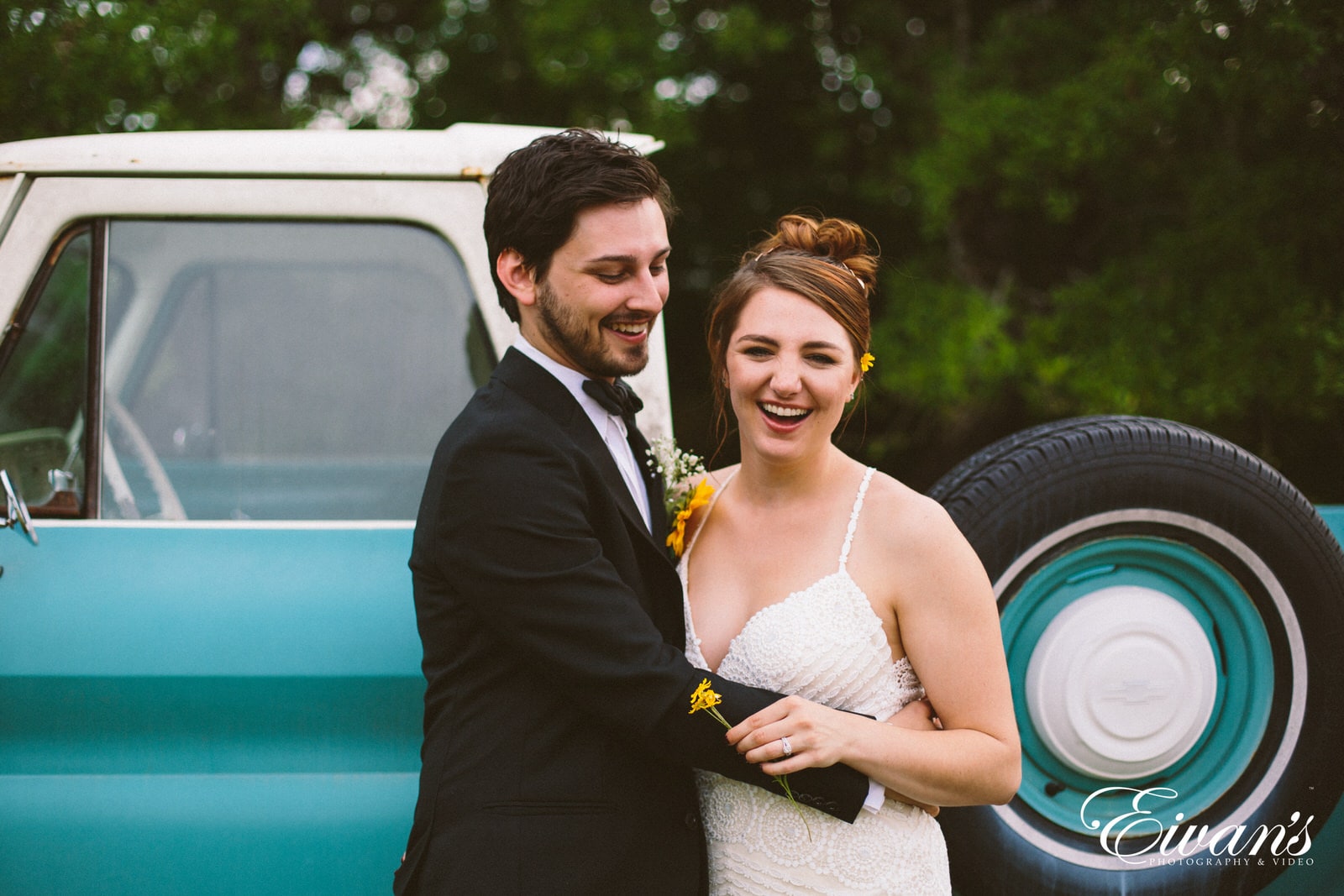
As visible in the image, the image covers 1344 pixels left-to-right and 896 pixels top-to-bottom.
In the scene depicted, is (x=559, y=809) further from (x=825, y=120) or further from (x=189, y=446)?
(x=825, y=120)

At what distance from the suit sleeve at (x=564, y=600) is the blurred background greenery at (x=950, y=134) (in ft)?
4.37

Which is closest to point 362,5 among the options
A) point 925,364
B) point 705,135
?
point 705,135

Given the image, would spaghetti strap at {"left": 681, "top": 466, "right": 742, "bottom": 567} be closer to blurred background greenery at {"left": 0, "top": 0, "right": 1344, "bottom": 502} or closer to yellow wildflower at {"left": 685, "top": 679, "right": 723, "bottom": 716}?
yellow wildflower at {"left": 685, "top": 679, "right": 723, "bottom": 716}

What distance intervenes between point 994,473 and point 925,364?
4.16 m

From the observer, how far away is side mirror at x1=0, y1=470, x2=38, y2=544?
75.6 inches

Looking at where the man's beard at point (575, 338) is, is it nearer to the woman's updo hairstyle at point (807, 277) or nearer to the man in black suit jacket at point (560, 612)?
the man in black suit jacket at point (560, 612)

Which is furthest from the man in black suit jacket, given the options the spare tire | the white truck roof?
the spare tire

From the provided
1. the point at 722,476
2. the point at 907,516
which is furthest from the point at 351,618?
the point at 907,516

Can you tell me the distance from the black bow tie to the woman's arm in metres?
0.51

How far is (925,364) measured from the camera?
6027mm

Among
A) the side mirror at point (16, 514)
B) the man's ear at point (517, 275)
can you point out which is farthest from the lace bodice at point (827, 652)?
the side mirror at point (16, 514)

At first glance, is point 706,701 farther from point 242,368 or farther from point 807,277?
point 242,368

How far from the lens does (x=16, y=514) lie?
1952 millimetres

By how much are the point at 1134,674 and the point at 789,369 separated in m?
0.95
